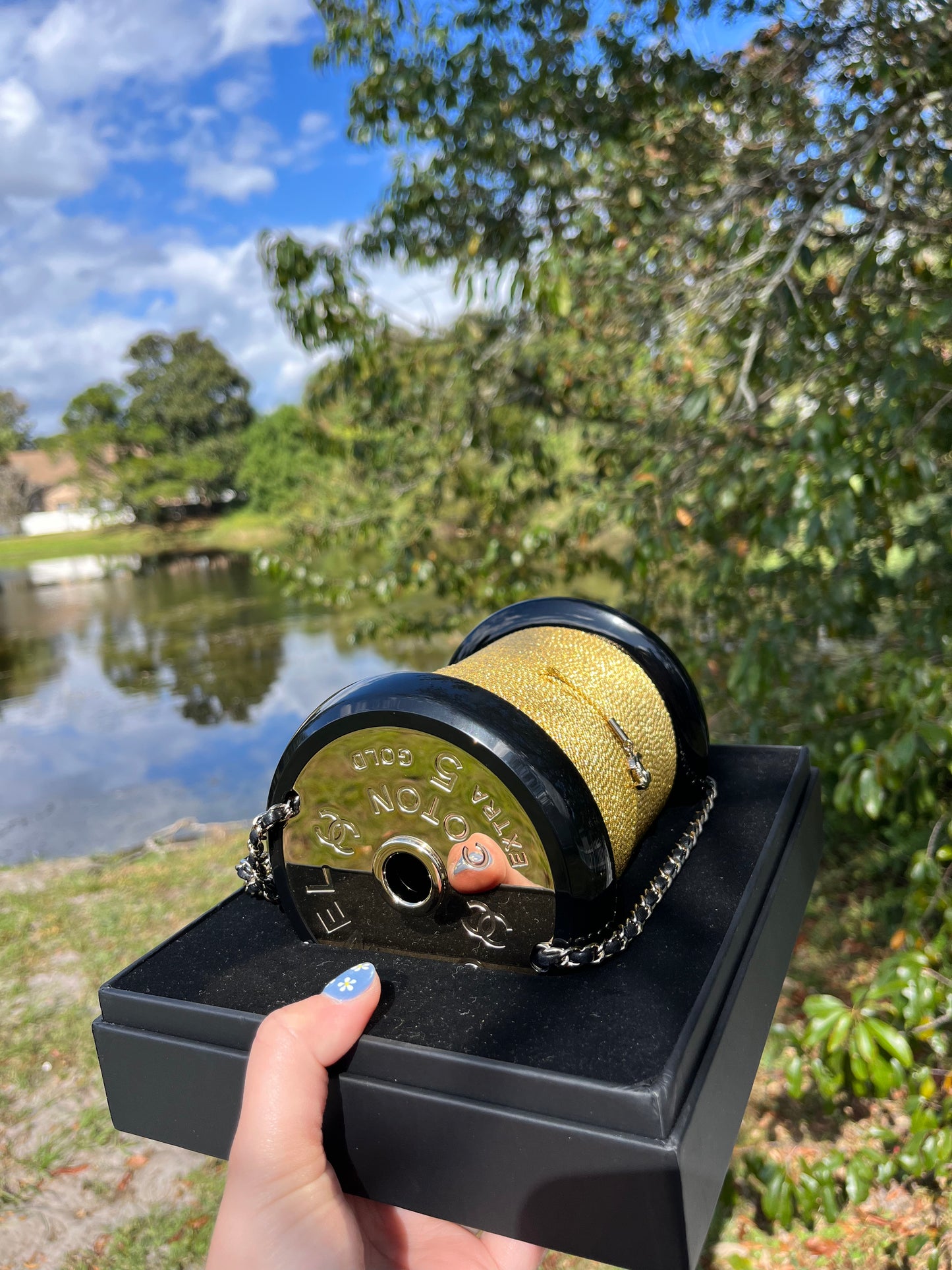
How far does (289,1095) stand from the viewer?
966mm

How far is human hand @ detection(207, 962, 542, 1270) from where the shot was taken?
96 cm

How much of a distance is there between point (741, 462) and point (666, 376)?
1.42 m

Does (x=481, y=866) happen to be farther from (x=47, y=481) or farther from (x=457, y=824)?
(x=47, y=481)

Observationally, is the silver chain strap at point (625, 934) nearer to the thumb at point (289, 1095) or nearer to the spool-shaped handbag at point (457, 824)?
the spool-shaped handbag at point (457, 824)

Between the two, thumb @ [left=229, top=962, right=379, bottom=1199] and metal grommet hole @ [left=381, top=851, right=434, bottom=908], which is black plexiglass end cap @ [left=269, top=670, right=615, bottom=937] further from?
thumb @ [left=229, top=962, right=379, bottom=1199]

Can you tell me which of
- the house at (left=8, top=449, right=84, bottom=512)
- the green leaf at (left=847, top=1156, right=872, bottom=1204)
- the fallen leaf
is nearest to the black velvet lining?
the green leaf at (left=847, top=1156, right=872, bottom=1204)

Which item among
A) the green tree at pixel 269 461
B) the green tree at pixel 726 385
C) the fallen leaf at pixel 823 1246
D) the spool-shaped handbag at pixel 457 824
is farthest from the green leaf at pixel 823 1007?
the green tree at pixel 269 461

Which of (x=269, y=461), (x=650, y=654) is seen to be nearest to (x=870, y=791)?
(x=650, y=654)

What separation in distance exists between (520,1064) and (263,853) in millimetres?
506

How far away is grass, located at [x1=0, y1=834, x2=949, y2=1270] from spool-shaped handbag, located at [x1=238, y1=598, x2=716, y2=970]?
169 cm

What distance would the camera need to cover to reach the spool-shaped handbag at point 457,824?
3.49 ft

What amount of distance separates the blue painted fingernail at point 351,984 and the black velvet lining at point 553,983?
0.04 m

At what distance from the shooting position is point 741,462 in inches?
95.7

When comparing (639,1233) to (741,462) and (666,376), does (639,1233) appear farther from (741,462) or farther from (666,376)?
(666,376)
